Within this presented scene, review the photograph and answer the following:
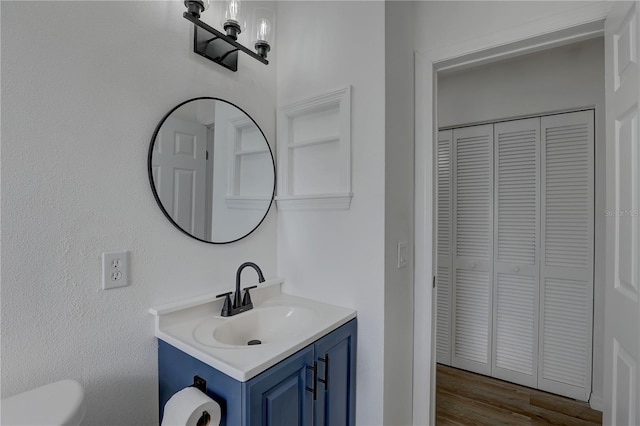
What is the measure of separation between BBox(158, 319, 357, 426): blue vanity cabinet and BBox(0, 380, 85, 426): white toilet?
0.97 ft

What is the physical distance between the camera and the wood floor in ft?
6.06

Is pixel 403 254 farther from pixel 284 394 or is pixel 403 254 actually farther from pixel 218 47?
pixel 218 47

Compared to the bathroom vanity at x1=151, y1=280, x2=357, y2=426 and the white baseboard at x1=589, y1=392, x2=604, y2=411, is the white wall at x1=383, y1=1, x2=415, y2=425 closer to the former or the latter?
the bathroom vanity at x1=151, y1=280, x2=357, y2=426

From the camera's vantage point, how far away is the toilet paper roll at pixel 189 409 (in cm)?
82

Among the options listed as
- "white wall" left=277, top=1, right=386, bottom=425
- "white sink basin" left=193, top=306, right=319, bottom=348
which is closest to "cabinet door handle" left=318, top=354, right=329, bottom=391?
"white sink basin" left=193, top=306, right=319, bottom=348

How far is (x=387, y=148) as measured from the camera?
4.27 feet

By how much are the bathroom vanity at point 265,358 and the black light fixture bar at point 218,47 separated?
1.05 meters

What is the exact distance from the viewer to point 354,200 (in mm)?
1367

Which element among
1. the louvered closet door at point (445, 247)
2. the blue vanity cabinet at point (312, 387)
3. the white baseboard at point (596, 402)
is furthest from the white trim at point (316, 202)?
the white baseboard at point (596, 402)

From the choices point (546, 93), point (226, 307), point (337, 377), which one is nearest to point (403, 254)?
point (337, 377)

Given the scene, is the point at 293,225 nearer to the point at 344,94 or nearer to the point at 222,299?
the point at 222,299

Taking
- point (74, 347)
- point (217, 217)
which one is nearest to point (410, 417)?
point (217, 217)

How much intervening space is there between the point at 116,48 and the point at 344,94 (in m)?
0.90

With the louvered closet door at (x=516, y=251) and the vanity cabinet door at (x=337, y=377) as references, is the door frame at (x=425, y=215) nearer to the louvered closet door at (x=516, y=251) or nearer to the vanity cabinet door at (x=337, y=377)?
the vanity cabinet door at (x=337, y=377)
